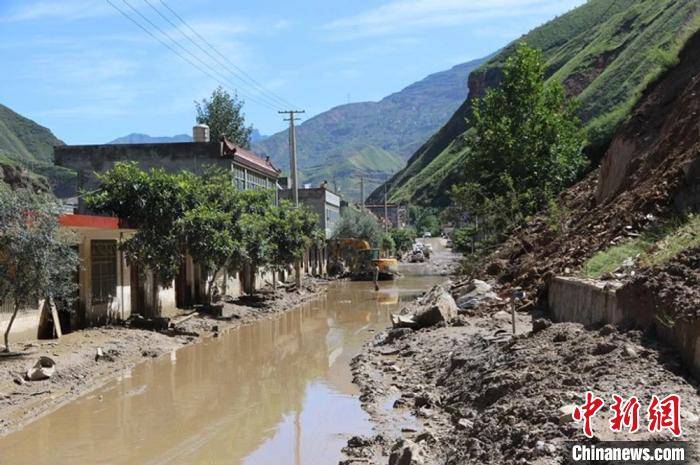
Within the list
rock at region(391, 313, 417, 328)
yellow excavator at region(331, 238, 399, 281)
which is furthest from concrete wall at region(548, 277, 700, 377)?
yellow excavator at region(331, 238, 399, 281)

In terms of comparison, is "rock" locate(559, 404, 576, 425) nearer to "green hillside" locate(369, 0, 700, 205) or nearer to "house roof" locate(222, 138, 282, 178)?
"green hillside" locate(369, 0, 700, 205)

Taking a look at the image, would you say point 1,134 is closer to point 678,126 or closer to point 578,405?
point 678,126

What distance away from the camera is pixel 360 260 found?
60344 mm

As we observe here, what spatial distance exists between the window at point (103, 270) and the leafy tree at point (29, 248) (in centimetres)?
611

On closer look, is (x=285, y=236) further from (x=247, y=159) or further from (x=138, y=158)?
(x=138, y=158)

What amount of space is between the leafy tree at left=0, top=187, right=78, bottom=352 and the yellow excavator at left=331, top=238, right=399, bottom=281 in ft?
134

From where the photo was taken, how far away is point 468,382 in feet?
39.0

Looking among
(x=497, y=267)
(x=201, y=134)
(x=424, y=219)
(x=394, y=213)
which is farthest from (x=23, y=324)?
(x=424, y=219)

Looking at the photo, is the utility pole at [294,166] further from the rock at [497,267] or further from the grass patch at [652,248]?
the grass patch at [652,248]

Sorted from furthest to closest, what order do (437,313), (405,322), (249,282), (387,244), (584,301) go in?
(387,244) → (249,282) → (405,322) → (437,313) → (584,301)

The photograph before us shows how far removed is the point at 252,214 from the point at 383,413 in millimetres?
19502

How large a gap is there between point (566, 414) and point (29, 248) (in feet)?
38.5

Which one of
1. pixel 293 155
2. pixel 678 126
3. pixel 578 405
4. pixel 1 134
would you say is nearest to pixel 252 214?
pixel 293 155

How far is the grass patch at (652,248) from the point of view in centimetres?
1043
